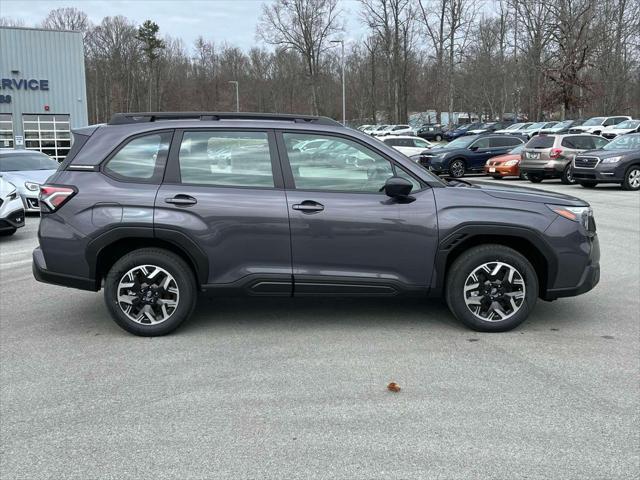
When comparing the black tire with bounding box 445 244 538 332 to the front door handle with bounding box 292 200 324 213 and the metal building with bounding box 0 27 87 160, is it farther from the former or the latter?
the metal building with bounding box 0 27 87 160

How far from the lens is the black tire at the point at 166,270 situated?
4.91m

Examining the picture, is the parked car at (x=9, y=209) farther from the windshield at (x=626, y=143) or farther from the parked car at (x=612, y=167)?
the windshield at (x=626, y=143)

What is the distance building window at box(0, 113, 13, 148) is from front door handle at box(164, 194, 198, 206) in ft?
110

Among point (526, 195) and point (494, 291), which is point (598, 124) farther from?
point (494, 291)

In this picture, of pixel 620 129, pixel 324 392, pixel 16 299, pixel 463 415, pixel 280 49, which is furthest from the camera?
pixel 280 49

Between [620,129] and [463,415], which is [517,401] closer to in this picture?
[463,415]

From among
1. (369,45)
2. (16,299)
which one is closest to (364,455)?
(16,299)

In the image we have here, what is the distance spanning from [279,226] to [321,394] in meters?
1.47

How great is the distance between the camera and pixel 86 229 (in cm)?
487

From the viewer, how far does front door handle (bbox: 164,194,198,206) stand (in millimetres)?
4859

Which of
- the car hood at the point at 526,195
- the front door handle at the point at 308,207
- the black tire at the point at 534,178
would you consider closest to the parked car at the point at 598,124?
the black tire at the point at 534,178

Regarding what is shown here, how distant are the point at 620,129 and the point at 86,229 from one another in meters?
38.4

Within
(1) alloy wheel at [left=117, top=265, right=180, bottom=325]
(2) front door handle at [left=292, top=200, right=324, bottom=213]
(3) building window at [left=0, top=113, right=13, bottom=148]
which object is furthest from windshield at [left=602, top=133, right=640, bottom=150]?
(3) building window at [left=0, top=113, right=13, bottom=148]

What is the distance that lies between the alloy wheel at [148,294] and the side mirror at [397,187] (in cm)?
186
